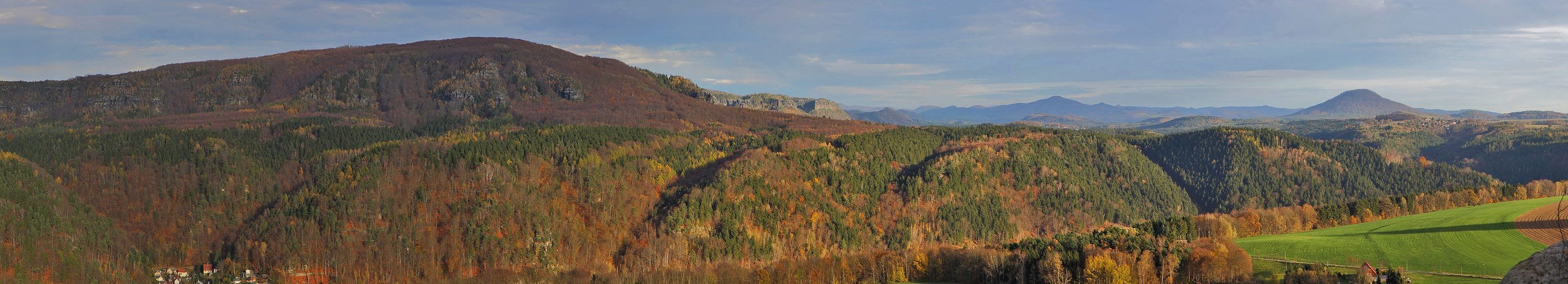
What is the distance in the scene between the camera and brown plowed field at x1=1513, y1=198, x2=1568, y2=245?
350 feet

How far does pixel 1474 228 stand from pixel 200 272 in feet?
771

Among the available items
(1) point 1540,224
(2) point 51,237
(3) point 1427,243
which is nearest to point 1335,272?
(3) point 1427,243

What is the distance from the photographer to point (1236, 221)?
164 meters

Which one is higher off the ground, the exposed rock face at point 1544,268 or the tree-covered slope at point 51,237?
the exposed rock face at point 1544,268

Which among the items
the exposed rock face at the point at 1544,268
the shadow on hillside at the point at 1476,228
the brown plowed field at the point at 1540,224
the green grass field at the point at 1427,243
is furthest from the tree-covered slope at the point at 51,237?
the brown plowed field at the point at 1540,224

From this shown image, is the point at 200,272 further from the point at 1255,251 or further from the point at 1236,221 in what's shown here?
the point at 1236,221

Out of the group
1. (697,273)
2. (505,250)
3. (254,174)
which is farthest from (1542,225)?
(254,174)

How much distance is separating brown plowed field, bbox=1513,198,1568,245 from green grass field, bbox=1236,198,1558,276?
3.94 feet

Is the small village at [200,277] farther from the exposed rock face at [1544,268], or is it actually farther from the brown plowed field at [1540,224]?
the brown plowed field at [1540,224]

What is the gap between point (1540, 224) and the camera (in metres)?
114

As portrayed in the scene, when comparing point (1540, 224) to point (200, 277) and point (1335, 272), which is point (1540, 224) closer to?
point (1335, 272)

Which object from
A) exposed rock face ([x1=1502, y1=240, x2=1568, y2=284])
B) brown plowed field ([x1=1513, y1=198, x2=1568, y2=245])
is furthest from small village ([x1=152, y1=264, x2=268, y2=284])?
brown plowed field ([x1=1513, y1=198, x2=1568, y2=245])

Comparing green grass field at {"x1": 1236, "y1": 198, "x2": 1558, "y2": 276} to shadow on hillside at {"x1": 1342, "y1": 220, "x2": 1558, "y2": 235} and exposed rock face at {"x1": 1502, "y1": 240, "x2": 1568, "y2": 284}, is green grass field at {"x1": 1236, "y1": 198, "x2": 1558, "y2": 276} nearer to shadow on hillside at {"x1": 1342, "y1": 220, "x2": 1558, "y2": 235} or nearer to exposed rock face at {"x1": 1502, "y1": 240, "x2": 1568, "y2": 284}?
shadow on hillside at {"x1": 1342, "y1": 220, "x2": 1558, "y2": 235}

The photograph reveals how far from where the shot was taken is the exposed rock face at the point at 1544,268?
46.1 feet
